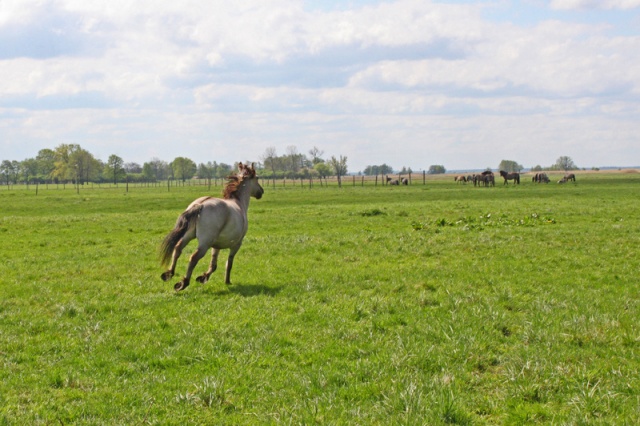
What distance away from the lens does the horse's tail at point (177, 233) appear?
12.4 meters

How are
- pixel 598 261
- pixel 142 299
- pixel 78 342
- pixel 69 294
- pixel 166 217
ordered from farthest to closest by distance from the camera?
pixel 166 217
pixel 598 261
pixel 69 294
pixel 142 299
pixel 78 342

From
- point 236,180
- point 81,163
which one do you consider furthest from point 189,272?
point 81,163

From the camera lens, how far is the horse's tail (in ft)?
40.6

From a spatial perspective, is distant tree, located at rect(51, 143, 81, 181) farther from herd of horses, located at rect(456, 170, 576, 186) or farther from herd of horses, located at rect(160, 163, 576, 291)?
herd of horses, located at rect(160, 163, 576, 291)

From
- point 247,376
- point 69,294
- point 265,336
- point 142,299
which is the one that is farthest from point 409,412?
point 69,294

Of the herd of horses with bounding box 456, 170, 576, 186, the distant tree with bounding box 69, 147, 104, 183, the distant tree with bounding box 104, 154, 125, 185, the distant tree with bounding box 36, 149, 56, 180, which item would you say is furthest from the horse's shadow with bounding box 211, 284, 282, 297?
the distant tree with bounding box 36, 149, 56, 180

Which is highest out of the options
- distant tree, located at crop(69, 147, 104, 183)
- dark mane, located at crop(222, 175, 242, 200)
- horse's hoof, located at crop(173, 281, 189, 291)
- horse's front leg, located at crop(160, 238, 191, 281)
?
distant tree, located at crop(69, 147, 104, 183)

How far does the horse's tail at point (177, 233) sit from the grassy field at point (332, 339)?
38.0 inches

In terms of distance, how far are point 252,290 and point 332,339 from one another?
14.1 ft

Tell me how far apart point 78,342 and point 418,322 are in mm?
5682

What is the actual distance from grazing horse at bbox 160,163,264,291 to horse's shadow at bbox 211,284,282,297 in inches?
20.7

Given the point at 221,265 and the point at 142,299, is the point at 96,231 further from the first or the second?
the point at 142,299

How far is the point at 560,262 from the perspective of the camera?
51.0 feet

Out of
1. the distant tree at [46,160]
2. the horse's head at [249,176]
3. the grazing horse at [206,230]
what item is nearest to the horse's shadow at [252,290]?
the grazing horse at [206,230]
